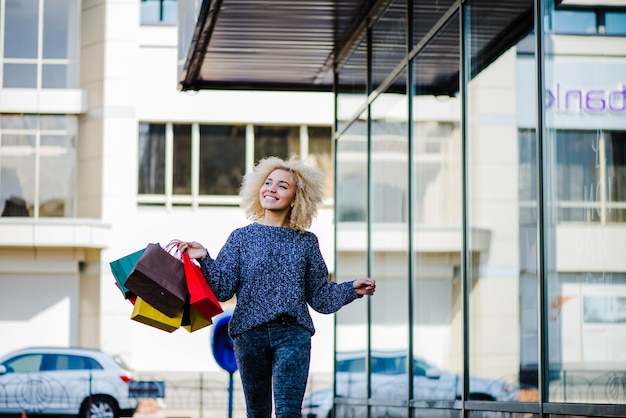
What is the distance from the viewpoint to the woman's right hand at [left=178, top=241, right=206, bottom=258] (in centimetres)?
537

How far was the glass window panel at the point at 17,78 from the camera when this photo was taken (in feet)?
97.0

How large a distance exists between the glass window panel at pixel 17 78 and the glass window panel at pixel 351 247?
1737cm

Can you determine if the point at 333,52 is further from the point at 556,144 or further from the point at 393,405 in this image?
the point at 556,144

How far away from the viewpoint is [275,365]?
5328mm

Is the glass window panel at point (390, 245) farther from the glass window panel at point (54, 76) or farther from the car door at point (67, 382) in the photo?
the glass window panel at point (54, 76)

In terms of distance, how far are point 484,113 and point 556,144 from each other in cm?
161

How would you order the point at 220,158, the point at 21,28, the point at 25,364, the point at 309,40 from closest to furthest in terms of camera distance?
the point at 309,40
the point at 25,364
the point at 220,158
the point at 21,28

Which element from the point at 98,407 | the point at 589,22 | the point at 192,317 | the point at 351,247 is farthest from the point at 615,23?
the point at 98,407

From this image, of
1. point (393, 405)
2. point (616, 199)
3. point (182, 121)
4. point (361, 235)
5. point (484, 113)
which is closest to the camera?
point (616, 199)

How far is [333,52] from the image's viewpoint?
525 inches

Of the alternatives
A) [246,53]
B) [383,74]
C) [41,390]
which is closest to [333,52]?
[246,53]

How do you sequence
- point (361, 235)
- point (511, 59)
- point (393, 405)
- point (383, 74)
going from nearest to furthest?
point (511, 59), point (393, 405), point (383, 74), point (361, 235)

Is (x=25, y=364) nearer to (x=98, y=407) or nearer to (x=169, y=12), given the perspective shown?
(x=98, y=407)

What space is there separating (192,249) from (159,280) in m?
0.23
